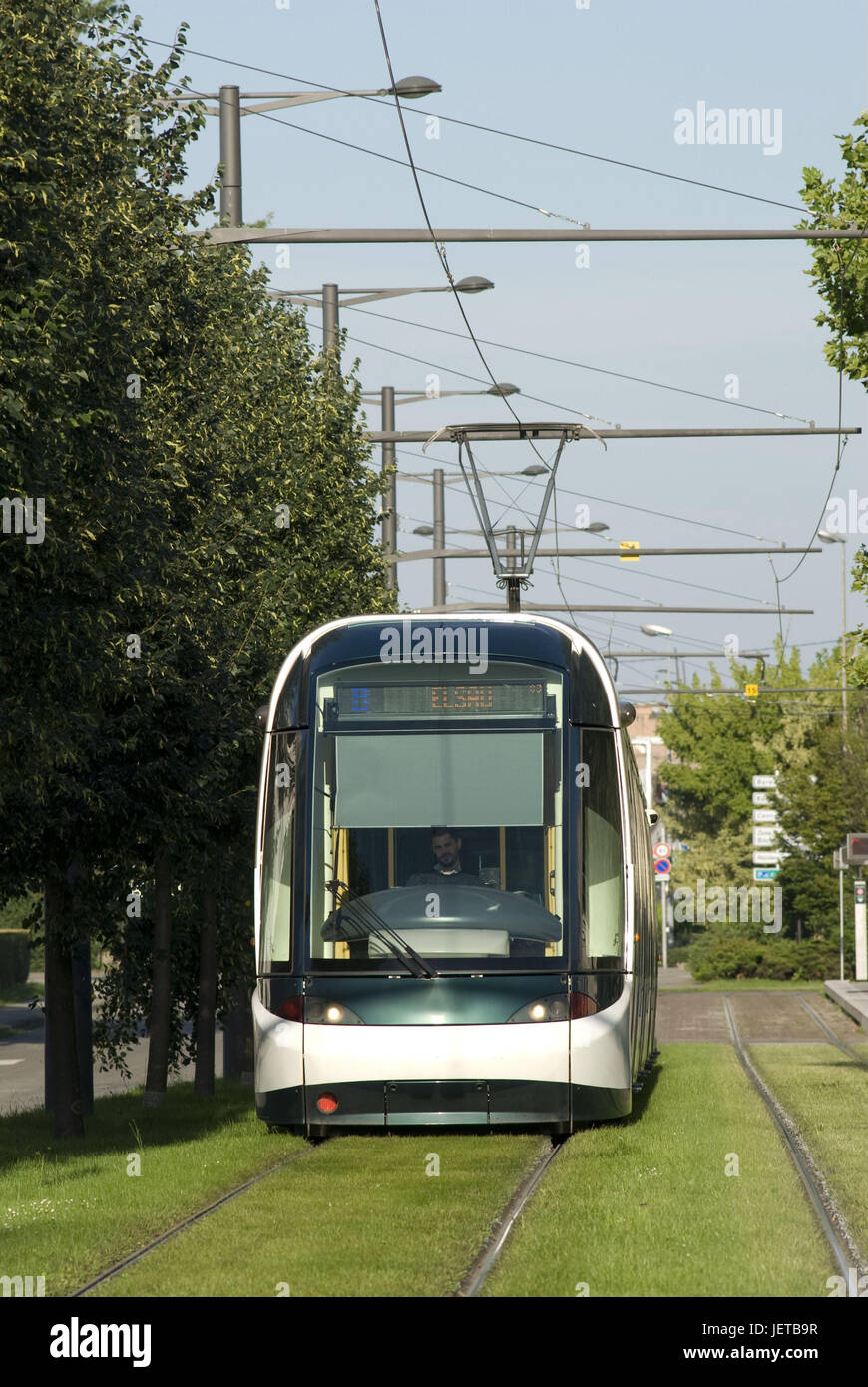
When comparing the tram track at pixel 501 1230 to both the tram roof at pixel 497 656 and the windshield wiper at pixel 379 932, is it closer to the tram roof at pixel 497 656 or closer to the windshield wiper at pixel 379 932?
the windshield wiper at pixel 379 932

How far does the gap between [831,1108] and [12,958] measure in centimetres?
5129

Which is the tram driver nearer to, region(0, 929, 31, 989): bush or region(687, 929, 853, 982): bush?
region(687, 929, 853, 982): bush

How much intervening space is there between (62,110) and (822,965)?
48245 mm

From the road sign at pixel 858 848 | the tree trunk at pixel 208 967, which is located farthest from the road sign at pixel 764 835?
the tree trunk at pixel 208 967

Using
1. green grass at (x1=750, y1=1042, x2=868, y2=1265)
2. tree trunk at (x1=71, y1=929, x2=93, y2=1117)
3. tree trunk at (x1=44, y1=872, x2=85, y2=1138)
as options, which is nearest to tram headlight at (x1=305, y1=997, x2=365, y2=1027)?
green grass at (x1=750, y1=1042, x2=868, y2=1265)

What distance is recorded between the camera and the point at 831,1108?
54.7 ft

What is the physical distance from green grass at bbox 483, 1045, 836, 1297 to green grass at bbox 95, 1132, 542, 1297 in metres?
0.28

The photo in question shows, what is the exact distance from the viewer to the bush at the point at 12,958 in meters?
64.1

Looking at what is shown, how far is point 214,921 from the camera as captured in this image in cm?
2095

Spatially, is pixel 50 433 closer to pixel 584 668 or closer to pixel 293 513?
pixel 584 668

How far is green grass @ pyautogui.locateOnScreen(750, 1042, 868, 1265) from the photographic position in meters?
10.9
